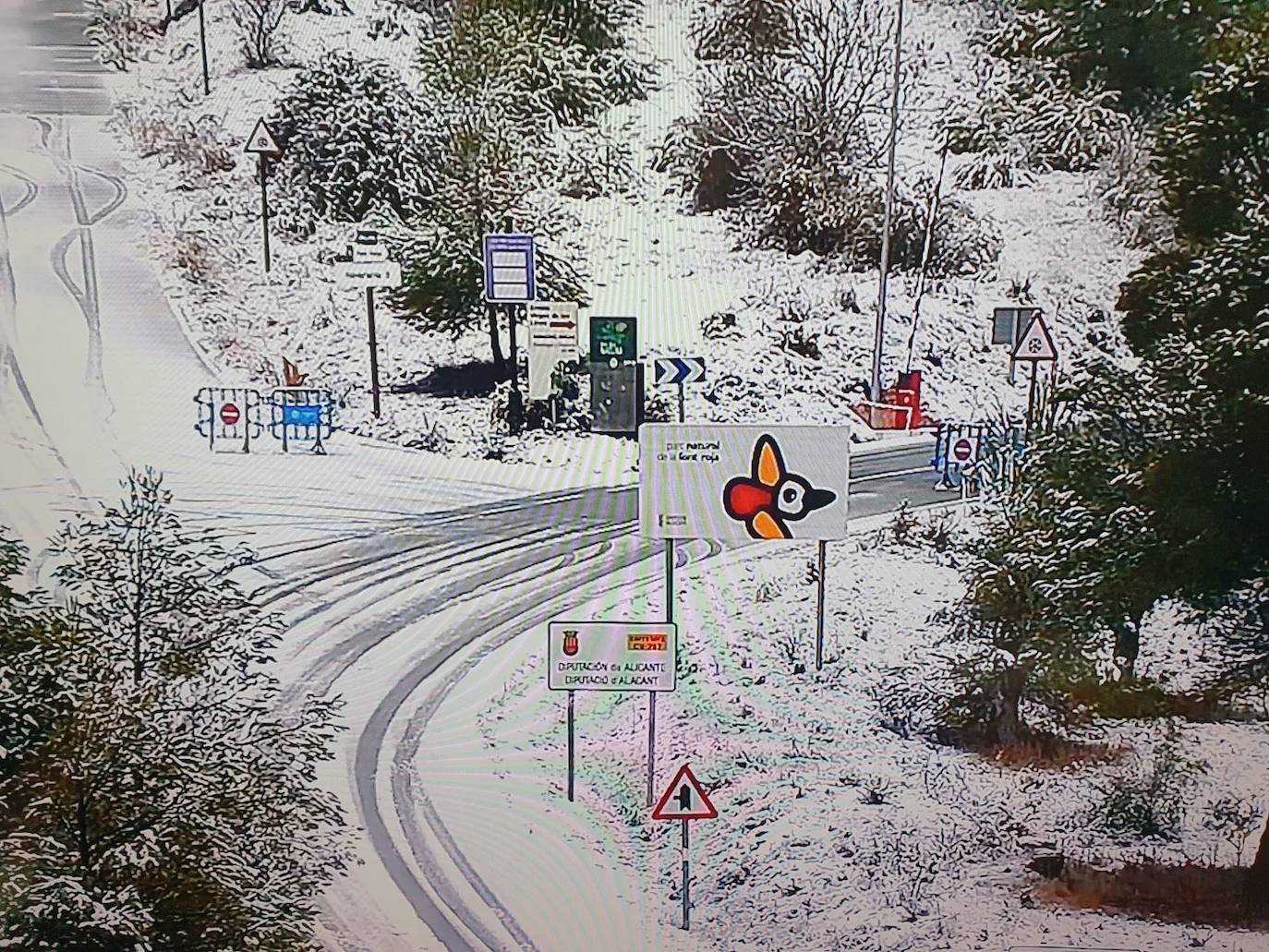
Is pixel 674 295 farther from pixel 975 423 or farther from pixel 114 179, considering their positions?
pixel 114 179

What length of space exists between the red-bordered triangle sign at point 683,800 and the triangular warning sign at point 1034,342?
3.23ft

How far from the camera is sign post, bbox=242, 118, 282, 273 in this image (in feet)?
7.10

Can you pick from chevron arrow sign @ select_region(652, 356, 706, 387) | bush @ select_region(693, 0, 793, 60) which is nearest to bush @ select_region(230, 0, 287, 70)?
bush @ select_region(693, 0, 793, 60)

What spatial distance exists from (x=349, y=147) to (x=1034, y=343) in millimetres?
1315

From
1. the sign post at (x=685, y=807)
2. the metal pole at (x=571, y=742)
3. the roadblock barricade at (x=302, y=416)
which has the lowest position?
the sign post at (x=685, y=807)

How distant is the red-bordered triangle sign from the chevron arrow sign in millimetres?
713

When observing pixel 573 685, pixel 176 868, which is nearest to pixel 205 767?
pixel 176 868

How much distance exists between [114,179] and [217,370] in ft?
1.30

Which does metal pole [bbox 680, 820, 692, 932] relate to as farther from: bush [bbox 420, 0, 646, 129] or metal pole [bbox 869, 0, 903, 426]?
bush [bbox 420, 0, 646, 129]

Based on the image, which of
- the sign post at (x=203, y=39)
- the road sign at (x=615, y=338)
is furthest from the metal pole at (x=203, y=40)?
the road sign at (x=615, y=338)

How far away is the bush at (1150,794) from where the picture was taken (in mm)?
2219

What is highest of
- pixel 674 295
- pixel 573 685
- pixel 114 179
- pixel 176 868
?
pixel 114 179

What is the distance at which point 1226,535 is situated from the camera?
87.2 inches

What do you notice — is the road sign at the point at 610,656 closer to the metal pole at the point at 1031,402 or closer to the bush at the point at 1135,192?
the metal pole at the point at 1031,402
